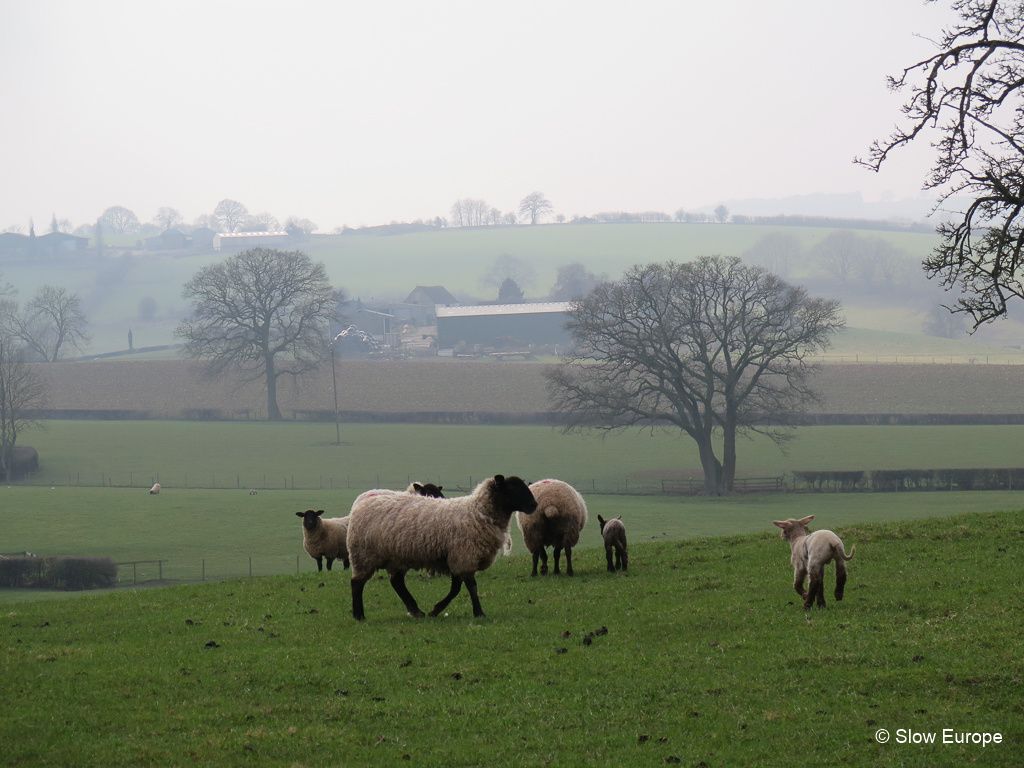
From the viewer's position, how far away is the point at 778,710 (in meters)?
9.31

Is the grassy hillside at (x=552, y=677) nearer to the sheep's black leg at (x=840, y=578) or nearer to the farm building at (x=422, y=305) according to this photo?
the sheep's black leg at (x=840, y=578)

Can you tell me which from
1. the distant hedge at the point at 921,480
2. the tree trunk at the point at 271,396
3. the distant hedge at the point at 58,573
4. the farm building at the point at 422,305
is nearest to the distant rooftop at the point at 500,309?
the farm building at the point at 422,305

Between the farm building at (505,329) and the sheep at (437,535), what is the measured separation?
10969cm

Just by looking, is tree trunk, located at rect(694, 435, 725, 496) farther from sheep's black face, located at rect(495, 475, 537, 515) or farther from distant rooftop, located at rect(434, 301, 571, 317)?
distant rooftop, located at rect(434, 301, 571, 317)

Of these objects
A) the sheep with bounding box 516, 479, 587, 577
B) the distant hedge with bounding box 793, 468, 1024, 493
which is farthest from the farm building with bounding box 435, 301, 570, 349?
the sheep with bounding box 516, 479, 587, 577

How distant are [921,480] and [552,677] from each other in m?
45.4

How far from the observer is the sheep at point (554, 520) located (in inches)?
699

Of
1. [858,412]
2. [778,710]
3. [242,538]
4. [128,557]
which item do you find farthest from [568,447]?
[778,710]

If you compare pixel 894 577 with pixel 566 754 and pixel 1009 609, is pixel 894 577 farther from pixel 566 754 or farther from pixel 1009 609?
pixel 566 754

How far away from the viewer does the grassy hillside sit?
8.60 metres

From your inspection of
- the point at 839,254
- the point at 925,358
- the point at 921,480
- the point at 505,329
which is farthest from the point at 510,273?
the point at 921,480

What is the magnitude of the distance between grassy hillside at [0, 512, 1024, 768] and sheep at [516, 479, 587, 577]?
1.54 m

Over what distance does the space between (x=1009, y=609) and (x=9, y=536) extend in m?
40.8

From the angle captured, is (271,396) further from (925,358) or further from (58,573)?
(925,358)
